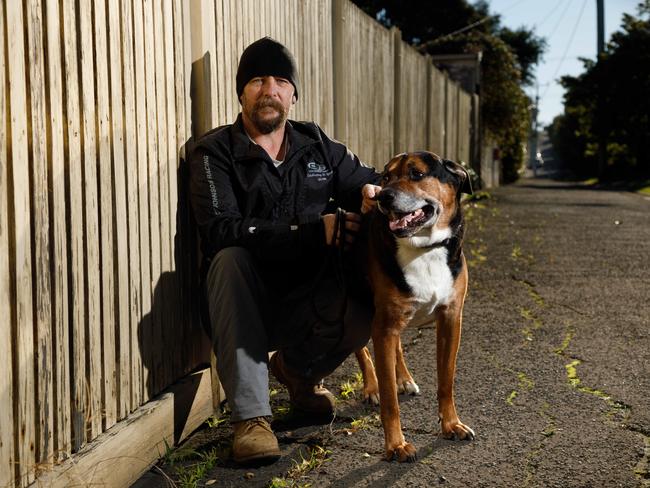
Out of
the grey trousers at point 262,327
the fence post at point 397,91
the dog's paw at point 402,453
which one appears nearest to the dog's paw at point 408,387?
the grey trousers at point 262,327

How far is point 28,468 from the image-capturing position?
252 cm

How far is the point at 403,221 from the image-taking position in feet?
11.1

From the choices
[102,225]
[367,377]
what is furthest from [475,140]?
[102,225]

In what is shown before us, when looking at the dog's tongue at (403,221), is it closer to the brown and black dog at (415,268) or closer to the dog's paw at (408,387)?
the brown and black dog at (415,268)

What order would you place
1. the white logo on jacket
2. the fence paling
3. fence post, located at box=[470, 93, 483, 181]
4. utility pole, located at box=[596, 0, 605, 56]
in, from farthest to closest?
utility pole, located at box=[596, 0, 605, 56] → fence post, located at box=[470, 93, 483, 181] → the white logo on jacket → the fence paling

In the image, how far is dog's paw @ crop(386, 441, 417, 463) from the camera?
3.35 metres

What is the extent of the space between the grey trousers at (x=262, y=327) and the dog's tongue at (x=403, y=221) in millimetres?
536

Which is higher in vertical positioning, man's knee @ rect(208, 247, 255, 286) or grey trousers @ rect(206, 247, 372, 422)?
man's knee @ rect(208, 247, 255, 286)

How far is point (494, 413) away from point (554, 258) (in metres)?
5.27

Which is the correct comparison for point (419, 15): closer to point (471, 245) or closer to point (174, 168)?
point (471, 245)

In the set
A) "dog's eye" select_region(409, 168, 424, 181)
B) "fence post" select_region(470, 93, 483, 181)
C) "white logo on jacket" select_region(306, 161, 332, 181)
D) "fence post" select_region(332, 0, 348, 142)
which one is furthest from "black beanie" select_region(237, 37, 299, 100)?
"fence post" select_region(470, 93, 483, 181)

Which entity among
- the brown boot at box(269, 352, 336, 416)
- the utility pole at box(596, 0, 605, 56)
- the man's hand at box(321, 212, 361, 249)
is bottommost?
the brown boot at box(269, 352, 336, 416)

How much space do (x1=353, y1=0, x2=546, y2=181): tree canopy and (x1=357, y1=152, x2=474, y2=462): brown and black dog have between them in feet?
78.4

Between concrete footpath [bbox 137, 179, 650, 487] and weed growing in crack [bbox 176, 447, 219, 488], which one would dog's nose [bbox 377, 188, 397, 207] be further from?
weed growing in crack [bbox 176, 447, 219, 488]
